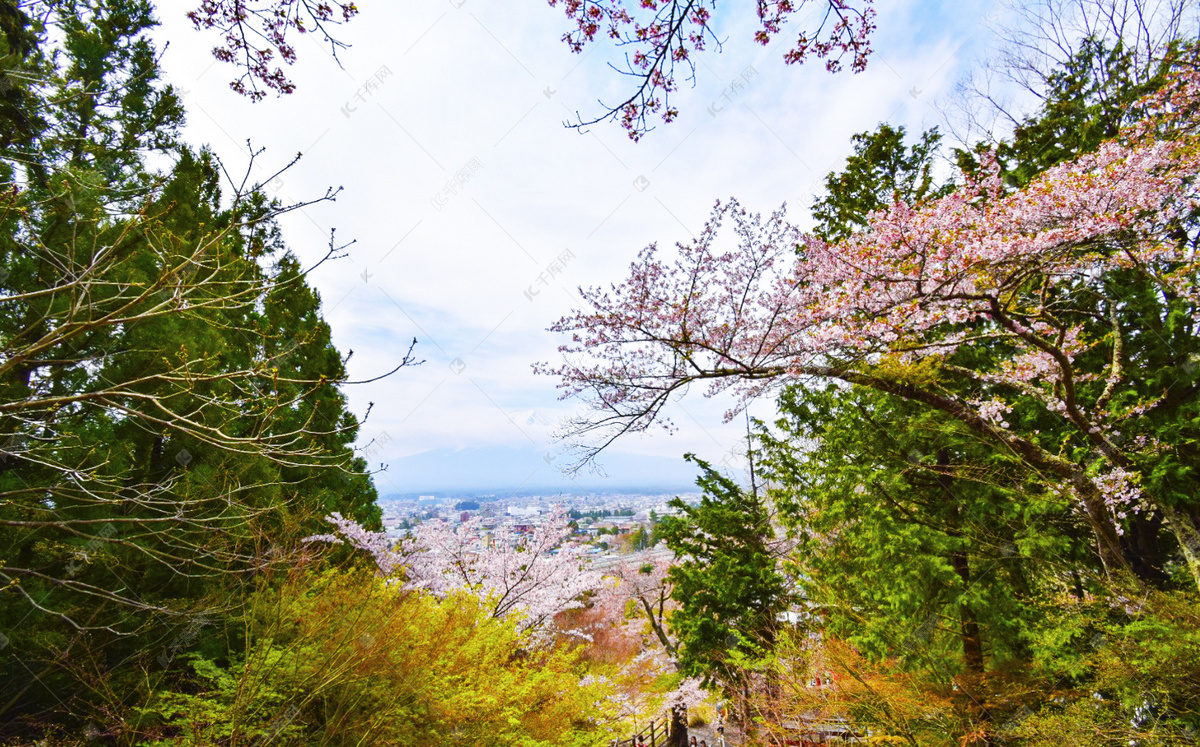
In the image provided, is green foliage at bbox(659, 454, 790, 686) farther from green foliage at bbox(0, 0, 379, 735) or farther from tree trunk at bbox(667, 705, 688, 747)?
green foliage at bbox(0, 0, 379, 735)

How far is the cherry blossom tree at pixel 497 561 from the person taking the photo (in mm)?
9188

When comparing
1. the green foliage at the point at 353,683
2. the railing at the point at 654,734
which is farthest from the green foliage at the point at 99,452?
the railing at the point at 654,734

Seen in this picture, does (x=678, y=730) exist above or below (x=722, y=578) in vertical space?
below

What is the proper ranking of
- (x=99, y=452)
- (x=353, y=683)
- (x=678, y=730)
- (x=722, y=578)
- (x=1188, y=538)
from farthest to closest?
(x=678, y=730) → (x=722, y=578) → (x=1188, y=538) → (x=353, y=683) → (x=99, y=452)

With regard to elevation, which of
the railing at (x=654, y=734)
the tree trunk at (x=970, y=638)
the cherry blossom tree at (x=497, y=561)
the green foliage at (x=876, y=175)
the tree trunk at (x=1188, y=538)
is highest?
the green foliage at (x=876, y=175)

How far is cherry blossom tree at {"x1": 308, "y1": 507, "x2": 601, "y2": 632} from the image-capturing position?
9.19 meters

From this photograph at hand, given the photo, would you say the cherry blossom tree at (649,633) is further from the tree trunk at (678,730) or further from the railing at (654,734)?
the railing at (654,734)

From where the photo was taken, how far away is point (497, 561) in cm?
1077

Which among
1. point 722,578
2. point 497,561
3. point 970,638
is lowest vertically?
point 970,638

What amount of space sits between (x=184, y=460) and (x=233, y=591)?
4.61 feet

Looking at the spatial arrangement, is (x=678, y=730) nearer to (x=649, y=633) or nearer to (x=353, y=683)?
(x=649, y=633)

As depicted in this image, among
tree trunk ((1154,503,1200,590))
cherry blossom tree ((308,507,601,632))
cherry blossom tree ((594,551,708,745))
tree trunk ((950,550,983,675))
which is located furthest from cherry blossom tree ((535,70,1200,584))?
cherry blossom tree ((594,551,708,745))

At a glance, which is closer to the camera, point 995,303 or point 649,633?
point 995,303

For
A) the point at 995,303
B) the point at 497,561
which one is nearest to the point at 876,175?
the point at 995,303
